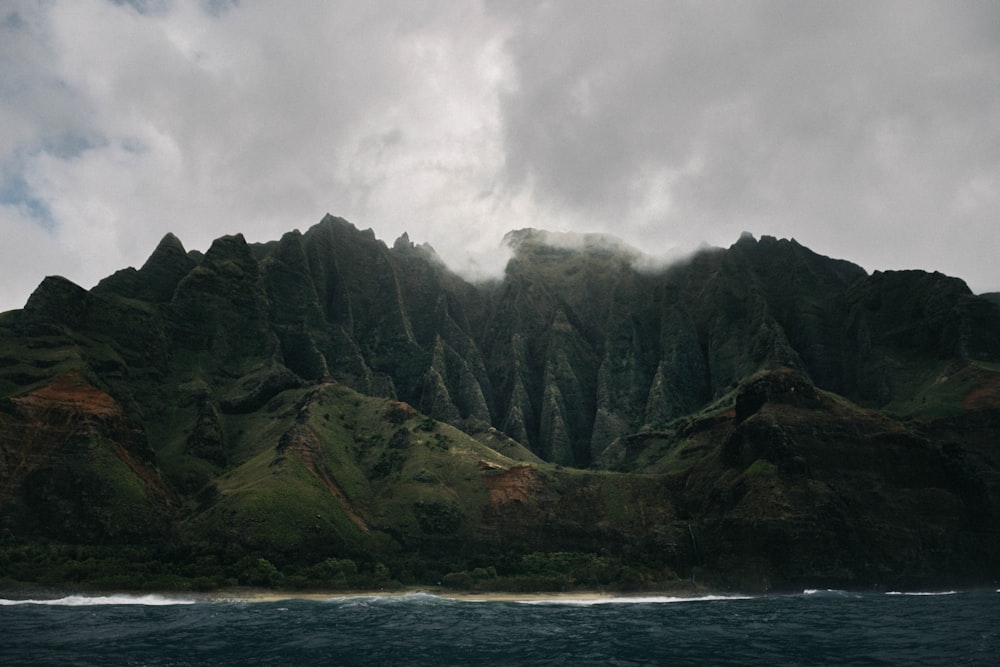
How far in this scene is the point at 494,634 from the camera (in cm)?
8912

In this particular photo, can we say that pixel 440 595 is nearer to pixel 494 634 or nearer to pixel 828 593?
pixel 494 634

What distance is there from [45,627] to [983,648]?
366 ft

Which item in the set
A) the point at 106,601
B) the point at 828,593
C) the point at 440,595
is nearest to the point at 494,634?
the point at 440,595

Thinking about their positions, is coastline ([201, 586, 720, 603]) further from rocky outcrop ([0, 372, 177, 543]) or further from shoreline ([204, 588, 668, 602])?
rocky outcrop ([0, 372, 177, 543])

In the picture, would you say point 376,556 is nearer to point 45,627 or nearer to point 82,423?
point 82,423

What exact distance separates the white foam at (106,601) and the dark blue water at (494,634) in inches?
34.4

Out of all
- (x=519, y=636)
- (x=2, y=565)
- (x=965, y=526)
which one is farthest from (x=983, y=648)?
(x=2, y=565)

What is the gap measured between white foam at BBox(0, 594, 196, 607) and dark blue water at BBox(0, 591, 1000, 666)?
2.87 ft

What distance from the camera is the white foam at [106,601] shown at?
128625 millimetres

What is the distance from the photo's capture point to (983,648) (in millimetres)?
67688

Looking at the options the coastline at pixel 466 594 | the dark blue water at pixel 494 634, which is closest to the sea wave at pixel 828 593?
the coastline at pixel 466 594

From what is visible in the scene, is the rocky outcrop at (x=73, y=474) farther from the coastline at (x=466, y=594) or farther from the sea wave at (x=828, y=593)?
the sea wave at (x=828, y=593)

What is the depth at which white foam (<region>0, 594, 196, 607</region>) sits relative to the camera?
129 metres

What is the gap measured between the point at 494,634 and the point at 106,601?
303 feet
